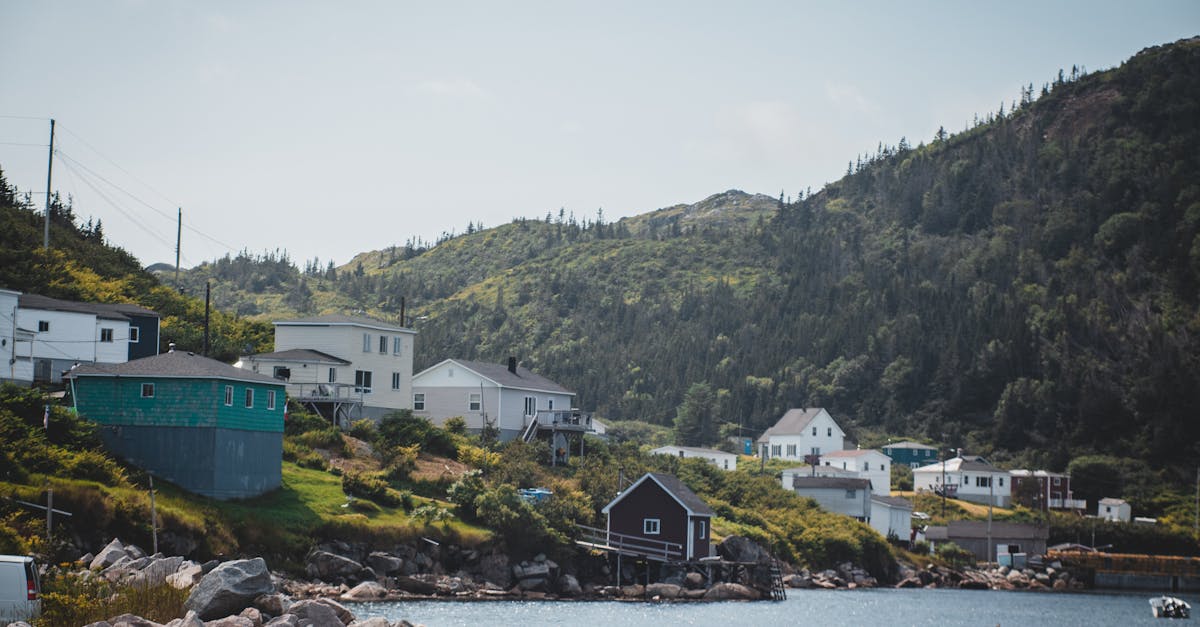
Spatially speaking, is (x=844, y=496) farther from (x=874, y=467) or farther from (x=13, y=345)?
(x=13, y=345)

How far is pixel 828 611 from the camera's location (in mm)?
60250

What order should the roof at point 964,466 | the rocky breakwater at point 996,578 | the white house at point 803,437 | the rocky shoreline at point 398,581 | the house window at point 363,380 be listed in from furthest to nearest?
1. the white house at point 803,437
2. the roof at point 964,466
3. the rocky breakwater at point 996,578
4. the house window at point 363,380
5. the rocky shoreline at point 398,581

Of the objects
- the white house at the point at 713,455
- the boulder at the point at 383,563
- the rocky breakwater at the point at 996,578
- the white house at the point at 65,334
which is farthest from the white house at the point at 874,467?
the white house at the point at 65,334

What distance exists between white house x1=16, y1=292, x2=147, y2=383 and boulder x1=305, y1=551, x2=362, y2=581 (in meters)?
15.1

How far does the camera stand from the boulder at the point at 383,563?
5169 cm

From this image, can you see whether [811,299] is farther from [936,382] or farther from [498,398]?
[498,398]

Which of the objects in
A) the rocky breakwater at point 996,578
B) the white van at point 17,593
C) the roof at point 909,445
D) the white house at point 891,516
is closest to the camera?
the white van at point 17,593

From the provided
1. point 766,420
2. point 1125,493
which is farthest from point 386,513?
point 766,420

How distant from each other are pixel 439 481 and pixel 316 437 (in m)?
6.48

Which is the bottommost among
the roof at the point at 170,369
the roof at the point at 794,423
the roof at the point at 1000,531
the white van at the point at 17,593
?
the roof at the point at 1000,531

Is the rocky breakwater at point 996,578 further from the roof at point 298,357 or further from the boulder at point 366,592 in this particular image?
the boulder at point 366,592

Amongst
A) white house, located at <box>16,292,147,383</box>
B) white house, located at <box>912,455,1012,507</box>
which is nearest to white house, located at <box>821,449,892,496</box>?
white house, located at <box>912,455,1012,507</box>

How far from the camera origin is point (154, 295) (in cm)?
8088

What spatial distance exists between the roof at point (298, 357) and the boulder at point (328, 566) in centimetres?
2214
